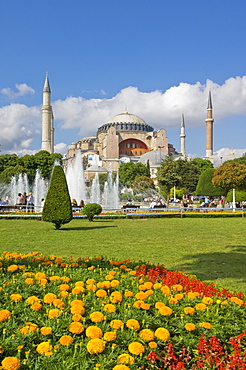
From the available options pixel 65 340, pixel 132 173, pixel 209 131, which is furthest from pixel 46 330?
pixel 209 131

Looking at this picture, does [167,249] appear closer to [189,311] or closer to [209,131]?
[189,311]

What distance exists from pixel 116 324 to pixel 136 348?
0.96 ft

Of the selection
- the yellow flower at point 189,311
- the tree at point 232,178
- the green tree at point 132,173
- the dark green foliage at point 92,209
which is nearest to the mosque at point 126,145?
the green tree at point 132,173

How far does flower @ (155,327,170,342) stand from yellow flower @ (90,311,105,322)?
0.41 meters

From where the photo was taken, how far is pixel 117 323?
102 inches

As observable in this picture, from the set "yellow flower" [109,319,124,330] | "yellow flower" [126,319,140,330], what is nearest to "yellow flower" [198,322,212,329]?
"yellow flower" [126,319,140,330]

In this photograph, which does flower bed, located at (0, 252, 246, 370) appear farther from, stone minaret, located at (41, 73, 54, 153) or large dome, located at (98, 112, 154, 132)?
large dome, located at (98, 112, 154, 132)

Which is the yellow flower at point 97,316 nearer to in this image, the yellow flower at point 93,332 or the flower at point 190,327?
the yellow flower at point 93,332

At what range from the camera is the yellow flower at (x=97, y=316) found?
263 cm

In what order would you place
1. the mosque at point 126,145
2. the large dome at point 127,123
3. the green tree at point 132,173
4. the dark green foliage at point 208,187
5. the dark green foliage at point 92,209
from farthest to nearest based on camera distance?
the large dome at point 127,123 → the mosque at point 126,145 → the green tree at point 132,173 → the dark green foliage at point 208,187 → the dark green foliage at point 92,209

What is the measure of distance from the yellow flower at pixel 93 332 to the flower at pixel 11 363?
1.65ft

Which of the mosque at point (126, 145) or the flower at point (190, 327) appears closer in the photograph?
the flower at point (190, 327)

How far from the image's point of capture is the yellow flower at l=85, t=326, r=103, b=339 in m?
2.43

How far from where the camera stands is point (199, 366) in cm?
231
